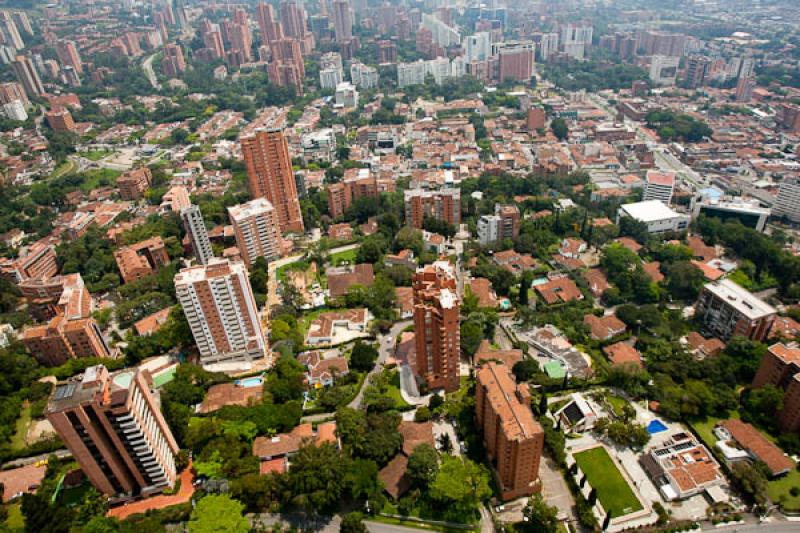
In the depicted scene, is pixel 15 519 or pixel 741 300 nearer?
pixel 15 519

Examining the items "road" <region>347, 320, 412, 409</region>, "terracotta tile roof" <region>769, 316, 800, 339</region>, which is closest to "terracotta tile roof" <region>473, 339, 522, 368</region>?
"road" <region>347, 320, 412, 409</region>

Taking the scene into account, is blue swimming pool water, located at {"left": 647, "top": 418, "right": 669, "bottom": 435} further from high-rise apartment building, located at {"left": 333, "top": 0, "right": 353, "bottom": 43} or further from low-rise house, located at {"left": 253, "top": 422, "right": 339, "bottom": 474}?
high-rise apartment building, located at {"left": 333, "top": 0, "right": 353, "bottom": 43}

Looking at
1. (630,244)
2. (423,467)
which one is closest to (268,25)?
(630,244)

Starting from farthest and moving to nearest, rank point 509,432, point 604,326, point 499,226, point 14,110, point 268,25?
point 268,25, point 14,110, point 499,226, point 604,326, point 509,432

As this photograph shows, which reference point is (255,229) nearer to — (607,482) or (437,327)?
(437,327)

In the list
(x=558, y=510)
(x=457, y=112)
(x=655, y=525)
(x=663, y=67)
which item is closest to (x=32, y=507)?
(x=558, y=510)

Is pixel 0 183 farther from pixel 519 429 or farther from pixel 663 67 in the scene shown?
pixel 663 67
